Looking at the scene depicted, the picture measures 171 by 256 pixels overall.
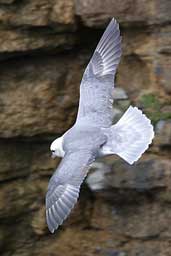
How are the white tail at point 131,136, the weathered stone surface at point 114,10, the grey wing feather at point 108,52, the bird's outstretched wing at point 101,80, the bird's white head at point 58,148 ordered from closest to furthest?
the white tail at point 131,136 → the bird's white head at point 58,148 → the bird's outstretched wing at point 101,80 → the grey wing feather at point 108,52 → the weathered stone surface at point 114,10

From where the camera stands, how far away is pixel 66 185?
598 cm

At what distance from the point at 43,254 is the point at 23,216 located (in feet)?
1.07

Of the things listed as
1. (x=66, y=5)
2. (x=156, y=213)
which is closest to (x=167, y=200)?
(x=156, y=213)

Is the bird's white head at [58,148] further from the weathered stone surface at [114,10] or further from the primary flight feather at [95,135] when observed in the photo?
the weathered stone surface at [114,10]

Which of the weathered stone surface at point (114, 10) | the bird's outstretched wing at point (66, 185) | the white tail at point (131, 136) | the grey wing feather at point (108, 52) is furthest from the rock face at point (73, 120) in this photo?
the bird's outstretched wing at point (66, 185)

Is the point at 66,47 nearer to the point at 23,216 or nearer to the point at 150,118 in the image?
the point at 150,118

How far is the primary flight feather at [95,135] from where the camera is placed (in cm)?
599

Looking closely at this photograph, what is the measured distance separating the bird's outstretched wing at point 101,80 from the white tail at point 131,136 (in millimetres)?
171

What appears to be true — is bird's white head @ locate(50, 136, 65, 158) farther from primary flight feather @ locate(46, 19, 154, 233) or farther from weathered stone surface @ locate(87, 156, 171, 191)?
weathered stone surface @ locate(87, 156, 171, 191)

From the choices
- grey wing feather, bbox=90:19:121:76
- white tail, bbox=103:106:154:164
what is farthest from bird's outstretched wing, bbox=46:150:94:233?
grey wing feather, bbox=90:19:121:76

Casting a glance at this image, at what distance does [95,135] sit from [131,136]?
0.22 metres

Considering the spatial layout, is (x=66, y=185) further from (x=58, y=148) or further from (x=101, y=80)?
(x=101, y=80)

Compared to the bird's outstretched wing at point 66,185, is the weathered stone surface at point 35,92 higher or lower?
lower

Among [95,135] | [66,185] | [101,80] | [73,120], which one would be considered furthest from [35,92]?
[66,185]
